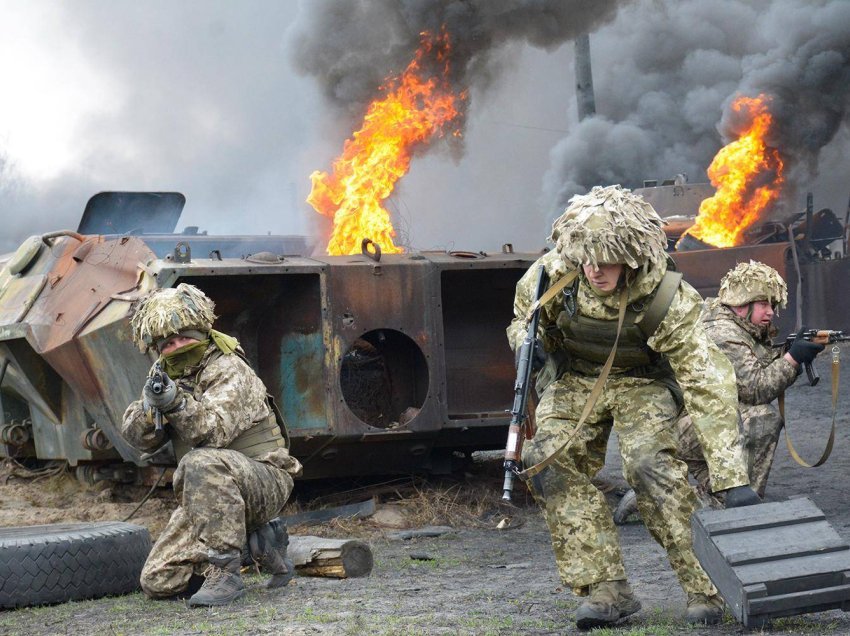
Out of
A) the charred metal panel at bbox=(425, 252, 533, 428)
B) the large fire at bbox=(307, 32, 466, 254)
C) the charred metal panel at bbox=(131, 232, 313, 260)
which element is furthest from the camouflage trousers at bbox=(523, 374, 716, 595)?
the charred metal panel at bbox=(131, 232, 313, 260)

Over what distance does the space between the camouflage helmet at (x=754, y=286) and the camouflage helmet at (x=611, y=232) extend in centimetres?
251

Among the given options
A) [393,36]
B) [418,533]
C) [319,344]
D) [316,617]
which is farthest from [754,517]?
[393,36]

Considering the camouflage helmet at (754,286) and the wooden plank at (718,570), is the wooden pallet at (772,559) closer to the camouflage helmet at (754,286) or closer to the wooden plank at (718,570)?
the wooden plank at (718,570)

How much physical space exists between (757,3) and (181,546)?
2566cm

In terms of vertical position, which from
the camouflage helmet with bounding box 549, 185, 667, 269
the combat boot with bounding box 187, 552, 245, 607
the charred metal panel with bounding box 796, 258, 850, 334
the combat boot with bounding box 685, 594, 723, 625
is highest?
the camouflage helmet with bounding box 549, 185, 667, 269

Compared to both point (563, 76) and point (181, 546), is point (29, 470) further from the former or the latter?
point (563, 76)

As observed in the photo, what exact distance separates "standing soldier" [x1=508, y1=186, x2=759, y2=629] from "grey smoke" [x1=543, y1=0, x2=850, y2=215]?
1870 cm

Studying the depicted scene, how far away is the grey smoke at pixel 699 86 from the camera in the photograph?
74.9 ft

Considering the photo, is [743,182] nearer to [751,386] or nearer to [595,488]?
[751,386]

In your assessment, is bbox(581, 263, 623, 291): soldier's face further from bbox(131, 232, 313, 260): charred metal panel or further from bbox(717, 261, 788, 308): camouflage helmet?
bbox(131, 232, 313, 260): charred metal panel

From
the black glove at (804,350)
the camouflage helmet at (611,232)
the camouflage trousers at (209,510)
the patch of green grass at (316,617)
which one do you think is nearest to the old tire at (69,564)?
the camouflage trousers at (209,510)

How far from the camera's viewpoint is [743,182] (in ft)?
70.2

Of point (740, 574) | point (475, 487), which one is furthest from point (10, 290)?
point (740, 574)

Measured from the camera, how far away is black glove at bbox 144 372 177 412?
17.9 feet
